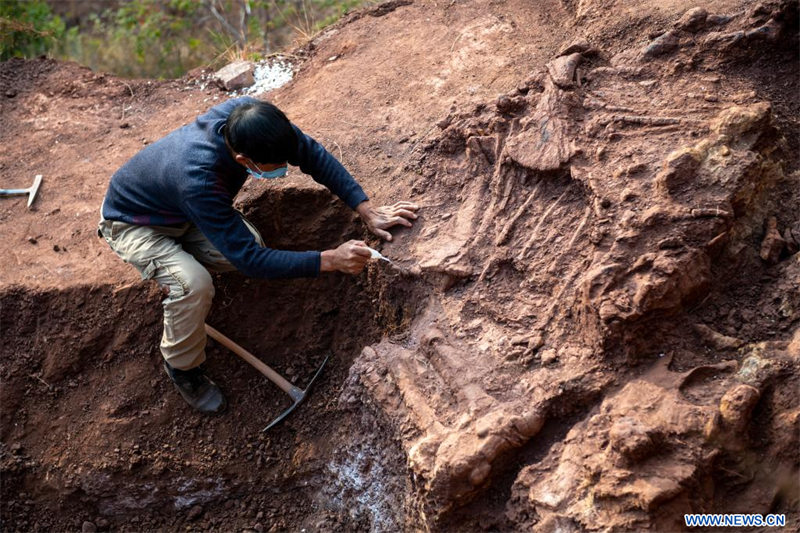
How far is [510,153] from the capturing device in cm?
299

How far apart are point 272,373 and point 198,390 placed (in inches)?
14.4

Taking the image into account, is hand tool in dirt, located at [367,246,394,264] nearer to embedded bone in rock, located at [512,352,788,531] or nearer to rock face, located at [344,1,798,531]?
rock face, located at [344,1,798,531]

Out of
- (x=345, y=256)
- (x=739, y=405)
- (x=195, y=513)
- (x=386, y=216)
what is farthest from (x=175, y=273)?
(x=739, y=405)

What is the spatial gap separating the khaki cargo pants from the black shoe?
0.14 m

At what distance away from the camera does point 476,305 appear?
2820 millimetres

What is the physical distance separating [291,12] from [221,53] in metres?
1.83

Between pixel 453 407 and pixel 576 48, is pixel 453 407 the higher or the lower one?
the lower one

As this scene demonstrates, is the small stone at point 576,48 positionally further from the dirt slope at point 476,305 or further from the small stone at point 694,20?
the small stone at point 694,20

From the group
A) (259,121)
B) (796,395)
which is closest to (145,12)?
(259,121)

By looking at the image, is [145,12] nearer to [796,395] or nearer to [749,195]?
[749,195]

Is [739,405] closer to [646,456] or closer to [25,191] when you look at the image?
[646,456]

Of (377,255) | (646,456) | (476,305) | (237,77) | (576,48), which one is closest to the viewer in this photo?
(646,456)

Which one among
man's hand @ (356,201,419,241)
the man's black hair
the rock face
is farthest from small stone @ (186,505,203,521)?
the man's black hair

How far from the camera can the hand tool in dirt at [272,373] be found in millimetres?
3590
